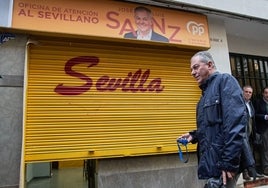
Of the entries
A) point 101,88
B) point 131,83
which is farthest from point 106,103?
point 131,83

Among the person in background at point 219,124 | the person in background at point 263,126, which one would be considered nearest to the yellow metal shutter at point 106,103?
the person in background at point 263,126

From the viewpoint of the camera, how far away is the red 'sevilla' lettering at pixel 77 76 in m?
4.64

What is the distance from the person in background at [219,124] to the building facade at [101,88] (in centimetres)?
247

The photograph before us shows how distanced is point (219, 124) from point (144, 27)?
10.6 ft

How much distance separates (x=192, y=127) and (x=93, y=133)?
222 centimetres

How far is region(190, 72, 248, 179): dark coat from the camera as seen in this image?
2271mm

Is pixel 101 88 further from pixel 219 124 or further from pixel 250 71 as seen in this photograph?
pixel 250 71

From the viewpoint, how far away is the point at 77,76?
4.77 metres

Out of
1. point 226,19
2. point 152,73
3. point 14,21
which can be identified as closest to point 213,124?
point 152,73

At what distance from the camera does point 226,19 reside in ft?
20.8

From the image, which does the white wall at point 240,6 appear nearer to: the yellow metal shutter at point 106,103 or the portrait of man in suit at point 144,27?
the portrait of man in suit at point 144,27

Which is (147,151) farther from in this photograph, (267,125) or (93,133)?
(267,125)

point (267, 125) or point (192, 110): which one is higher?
point (192, 110)

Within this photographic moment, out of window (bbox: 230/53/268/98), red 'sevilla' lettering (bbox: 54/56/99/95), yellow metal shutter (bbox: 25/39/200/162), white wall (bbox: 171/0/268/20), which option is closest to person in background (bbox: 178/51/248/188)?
yellow metal shutter (bbox: 25/39/200/162)
